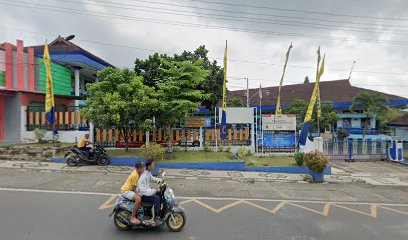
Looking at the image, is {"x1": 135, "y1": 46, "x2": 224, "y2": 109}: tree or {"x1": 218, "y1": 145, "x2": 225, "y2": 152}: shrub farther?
{"x1": 135, "y1": 46, "x2": 224, "y2": 109}: tree

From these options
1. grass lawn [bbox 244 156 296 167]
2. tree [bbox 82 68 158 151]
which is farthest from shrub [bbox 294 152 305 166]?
tree [bbox 82 68 158 151]

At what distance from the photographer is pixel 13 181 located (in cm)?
841

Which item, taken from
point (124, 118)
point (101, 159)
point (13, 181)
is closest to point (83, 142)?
point (101, 159)

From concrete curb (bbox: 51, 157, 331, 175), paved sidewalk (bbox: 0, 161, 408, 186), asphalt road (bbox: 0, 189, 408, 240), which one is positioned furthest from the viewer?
concrete curb (bbox: 51, 157, 331, 175)

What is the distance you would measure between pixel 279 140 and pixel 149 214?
11.3 meters

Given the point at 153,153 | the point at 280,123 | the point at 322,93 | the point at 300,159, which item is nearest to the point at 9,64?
the point at 153,153

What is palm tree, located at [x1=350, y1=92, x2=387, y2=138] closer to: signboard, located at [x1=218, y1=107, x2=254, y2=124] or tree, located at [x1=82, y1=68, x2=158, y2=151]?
signboard, located at [x1=218, y1=107, x2=254, y2=124]

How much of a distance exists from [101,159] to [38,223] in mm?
6306

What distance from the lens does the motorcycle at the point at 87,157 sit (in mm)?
11008

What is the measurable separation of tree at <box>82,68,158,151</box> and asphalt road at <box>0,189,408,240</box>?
4.19 metres

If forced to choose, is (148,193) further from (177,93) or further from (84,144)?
(177,93)

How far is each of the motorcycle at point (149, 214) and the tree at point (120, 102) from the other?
19.6 ft

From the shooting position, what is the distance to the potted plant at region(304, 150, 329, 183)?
10.5 m

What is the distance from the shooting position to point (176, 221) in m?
5.16
